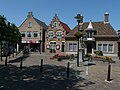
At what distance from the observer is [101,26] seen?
41938mm

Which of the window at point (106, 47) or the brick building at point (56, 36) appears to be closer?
the window at point (106, 47)

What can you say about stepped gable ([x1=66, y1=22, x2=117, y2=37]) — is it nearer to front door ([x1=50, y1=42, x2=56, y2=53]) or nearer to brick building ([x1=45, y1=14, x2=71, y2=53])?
brick building ([x1=45, y1=14, x2=71, y2=53])

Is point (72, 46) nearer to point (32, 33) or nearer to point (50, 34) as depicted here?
point (50, 34)

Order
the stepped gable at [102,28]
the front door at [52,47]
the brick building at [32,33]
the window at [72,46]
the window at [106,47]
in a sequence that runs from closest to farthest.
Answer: the window at [106,47], the stepped gable at [102,28], the window at [72,46], the front door at [52,47], the brick building at [32,33]

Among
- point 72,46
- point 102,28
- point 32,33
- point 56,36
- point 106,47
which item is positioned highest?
point 102,28

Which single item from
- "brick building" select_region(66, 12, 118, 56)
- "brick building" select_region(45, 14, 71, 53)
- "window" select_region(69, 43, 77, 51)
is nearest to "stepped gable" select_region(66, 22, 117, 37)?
"brick building" select_region(66, 12, 118, 56)

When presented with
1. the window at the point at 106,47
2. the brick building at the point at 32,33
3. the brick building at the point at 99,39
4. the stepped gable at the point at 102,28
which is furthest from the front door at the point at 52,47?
the window at the point at 106,47

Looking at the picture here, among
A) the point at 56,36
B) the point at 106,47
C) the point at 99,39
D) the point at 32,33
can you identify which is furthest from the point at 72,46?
the point at 32,33

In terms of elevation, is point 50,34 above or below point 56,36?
above

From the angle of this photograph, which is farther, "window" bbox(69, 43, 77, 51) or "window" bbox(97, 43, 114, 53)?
"window" bbox(69, 43, 77, 51)

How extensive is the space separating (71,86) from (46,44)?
37.1 metres

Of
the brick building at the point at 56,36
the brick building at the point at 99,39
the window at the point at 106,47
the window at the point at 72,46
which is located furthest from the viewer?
the brick building at the point at 56,36

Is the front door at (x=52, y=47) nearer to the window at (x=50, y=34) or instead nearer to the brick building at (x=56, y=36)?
the brick building at (x=56, y=36)

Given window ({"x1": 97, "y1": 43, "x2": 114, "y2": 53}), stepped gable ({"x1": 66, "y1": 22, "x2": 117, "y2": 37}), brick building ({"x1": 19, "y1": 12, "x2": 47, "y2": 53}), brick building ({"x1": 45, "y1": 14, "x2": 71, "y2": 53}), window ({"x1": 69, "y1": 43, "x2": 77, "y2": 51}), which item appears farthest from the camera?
brick building ({"x1": 19, "y1": 12, "x2": 47, "y2": 53})
